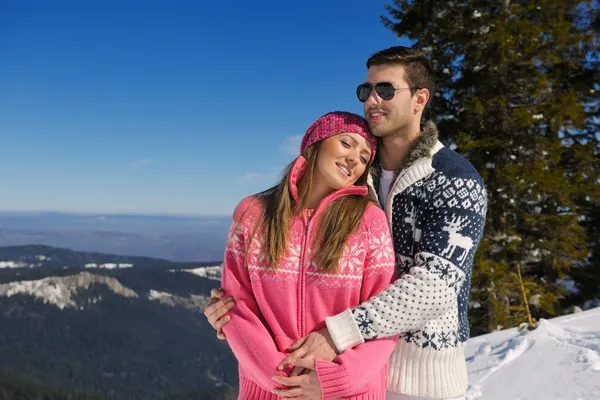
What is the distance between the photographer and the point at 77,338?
56.6 m

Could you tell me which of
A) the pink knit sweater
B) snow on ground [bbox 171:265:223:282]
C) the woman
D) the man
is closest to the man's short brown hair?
the man

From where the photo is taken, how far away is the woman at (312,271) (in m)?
1.96

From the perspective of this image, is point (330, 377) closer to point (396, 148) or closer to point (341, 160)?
point (341, 160)

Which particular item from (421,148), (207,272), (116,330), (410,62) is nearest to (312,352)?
(421,148)

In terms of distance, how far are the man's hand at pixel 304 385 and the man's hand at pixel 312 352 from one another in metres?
0.04

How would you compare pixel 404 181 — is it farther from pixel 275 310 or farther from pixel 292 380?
pixel 292 380

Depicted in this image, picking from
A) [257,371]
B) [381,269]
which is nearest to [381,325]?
[381,269]

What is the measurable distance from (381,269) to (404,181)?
0.52 metres

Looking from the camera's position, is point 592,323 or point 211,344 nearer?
point 592,323

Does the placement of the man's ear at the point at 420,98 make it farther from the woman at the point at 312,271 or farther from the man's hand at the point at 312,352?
the man's hand at the point at 312,352

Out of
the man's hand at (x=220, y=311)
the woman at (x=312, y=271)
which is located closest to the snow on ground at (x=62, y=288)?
the man's hand at (x=220, y=311)

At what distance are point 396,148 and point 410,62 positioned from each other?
18.2 inches

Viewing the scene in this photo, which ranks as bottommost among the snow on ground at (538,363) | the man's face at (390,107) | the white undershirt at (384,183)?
the snow on ground at (538,363)

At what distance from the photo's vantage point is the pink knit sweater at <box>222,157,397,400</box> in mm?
1995
